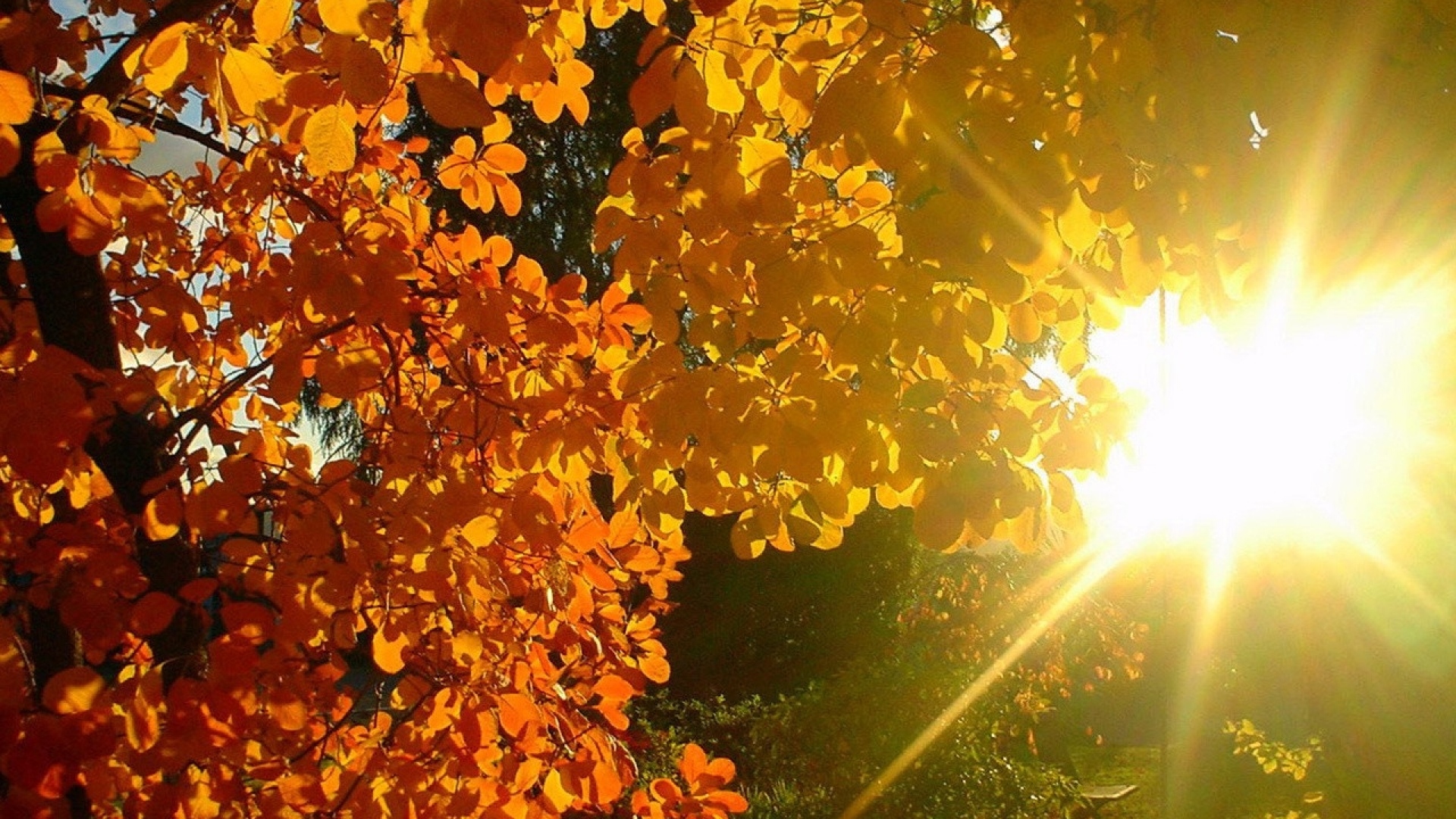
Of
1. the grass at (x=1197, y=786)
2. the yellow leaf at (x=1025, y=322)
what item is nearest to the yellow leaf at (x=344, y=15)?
the yellow leaf at (x=1025, y=322)

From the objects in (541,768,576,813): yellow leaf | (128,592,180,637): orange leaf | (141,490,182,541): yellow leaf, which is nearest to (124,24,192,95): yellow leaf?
(141,490,182,541): yellow leaf

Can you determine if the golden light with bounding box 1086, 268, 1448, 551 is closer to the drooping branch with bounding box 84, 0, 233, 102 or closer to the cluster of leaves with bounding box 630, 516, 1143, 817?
the drooping branch with bounding box 84, 0, 233, 102

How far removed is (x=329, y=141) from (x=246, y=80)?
0.18m

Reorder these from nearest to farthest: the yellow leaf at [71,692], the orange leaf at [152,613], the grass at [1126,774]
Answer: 1. the yellow leaf at [71,692]
2. the orange leaf at [152,613]
3. the grass at [1126,774]

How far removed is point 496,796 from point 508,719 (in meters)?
0.26

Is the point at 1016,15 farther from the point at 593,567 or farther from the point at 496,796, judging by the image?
the point at 496,796

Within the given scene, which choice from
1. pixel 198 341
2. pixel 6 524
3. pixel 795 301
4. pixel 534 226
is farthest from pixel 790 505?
pixel 534 226

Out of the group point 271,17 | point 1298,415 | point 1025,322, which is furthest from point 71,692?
point 1298,415

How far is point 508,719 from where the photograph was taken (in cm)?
187

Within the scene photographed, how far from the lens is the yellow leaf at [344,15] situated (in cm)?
119

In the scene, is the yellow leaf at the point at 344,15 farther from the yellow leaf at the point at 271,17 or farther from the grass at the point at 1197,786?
the grass at the point at 1197,786

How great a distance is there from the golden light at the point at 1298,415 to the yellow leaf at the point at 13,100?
5.09ft

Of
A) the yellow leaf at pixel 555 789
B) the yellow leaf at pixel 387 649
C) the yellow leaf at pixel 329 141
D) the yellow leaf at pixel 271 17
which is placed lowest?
the yellow leaf at pixel 555 789

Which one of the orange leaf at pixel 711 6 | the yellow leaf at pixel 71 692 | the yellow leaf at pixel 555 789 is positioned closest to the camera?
the orange leaf at pixel 711 6
